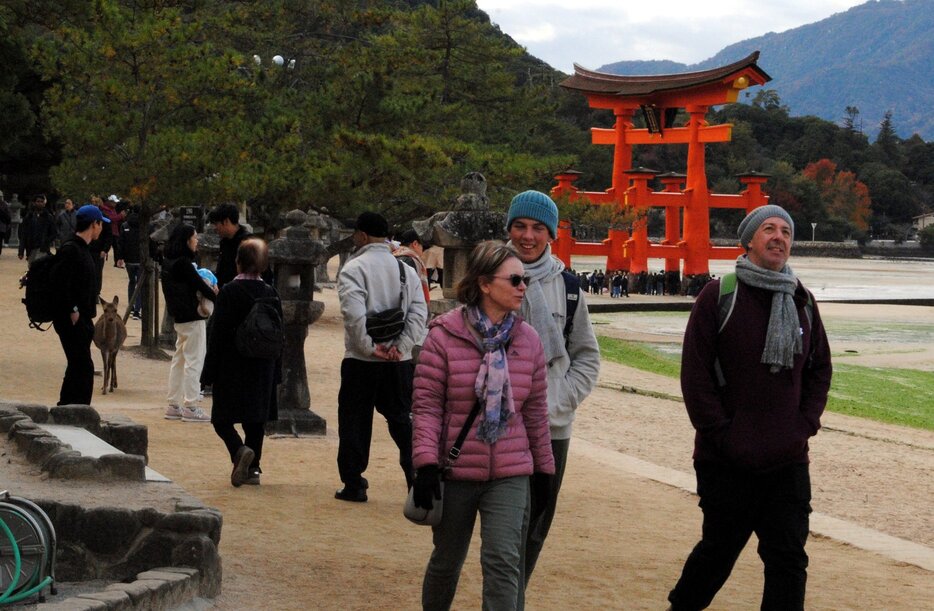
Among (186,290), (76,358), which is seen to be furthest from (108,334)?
(76,358)

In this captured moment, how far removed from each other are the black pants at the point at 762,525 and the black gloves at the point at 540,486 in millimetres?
695

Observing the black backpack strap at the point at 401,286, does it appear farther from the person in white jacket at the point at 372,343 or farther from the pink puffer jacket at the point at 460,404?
the pink puffer jacket at the point at 460,404

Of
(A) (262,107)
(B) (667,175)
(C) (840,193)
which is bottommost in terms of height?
(A) (262,107)

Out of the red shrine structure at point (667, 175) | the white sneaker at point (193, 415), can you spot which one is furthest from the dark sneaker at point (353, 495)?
the red shrine structure at point (667, 175)

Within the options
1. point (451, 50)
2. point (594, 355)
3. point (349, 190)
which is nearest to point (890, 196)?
point (451, 50)

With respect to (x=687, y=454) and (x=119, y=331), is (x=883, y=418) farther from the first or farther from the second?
(x=119, y=331)

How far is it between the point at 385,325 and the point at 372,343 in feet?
0.41

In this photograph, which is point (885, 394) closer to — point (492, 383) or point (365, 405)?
point (365, 405)

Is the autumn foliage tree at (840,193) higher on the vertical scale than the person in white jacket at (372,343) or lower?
higher

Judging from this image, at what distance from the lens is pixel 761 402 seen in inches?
182

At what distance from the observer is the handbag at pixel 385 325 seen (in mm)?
6930

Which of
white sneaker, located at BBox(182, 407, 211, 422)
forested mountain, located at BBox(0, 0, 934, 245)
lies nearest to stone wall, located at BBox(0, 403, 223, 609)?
white sneaker, located at BBox(182, 407, 211, 422)

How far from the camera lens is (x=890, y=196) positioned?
373ft

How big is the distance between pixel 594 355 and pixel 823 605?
176 cm
